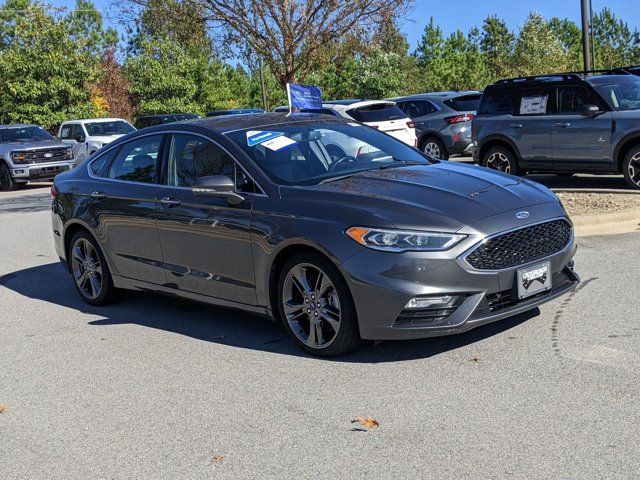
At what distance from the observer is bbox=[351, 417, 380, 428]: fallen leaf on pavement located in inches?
181

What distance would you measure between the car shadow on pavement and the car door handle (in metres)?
0.94

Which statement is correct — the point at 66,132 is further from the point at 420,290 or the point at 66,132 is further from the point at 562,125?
the point at 420,290

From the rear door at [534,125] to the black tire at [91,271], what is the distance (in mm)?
7797

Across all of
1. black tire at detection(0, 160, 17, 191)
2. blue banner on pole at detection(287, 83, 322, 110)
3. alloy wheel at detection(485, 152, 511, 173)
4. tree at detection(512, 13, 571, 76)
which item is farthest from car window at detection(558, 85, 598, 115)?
tree at detection(512, 13, 571, 76)

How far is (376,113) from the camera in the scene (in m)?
18.1

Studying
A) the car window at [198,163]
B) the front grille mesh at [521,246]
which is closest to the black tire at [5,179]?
the car window at [198,163]

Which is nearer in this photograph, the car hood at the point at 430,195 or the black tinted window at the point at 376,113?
the car hood at the point at 430,195

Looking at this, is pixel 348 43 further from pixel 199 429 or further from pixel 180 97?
pixel 180 97

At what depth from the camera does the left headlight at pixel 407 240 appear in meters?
5.26

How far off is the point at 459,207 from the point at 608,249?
151 inches

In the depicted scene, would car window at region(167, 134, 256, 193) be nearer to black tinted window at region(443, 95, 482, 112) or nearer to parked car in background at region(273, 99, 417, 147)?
parked car in background at region(273, 99, 417, 147)

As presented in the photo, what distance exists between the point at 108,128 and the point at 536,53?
3179cm

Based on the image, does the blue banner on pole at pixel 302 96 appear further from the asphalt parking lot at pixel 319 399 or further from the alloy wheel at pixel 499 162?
the asphalt parking lot at pixel 319 399

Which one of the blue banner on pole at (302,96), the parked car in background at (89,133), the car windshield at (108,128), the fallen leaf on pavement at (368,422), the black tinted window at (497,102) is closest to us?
the fallen leaf on pavement at (368,422)
